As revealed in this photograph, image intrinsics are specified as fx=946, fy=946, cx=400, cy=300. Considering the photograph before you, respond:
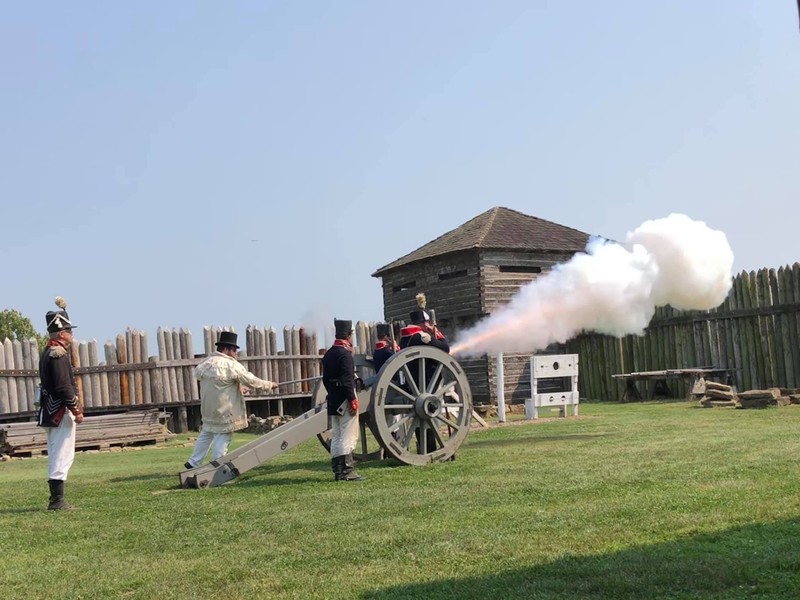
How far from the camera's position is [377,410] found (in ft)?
30.8

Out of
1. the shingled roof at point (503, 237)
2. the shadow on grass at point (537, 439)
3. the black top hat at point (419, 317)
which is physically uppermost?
the shingled roof at point (503, 237)

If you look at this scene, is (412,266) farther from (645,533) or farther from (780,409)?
(645,533)

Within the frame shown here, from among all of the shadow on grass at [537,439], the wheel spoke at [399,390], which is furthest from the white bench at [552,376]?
the wheel spoke at [399,390]

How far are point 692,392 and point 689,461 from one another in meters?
11.3

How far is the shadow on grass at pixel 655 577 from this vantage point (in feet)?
13.6

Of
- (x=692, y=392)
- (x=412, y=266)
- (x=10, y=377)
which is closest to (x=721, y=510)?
(x=692, y=392)

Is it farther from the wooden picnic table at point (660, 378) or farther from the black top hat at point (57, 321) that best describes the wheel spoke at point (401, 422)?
the wooden picnic table at point (660, 378)

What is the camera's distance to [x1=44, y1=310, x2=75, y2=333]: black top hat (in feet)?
27.3

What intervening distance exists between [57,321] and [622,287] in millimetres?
8178

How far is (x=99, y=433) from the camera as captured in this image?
55.3ft

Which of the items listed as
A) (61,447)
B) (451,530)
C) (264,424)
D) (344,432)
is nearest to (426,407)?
(344,432)

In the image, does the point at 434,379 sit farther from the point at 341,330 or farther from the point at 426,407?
the point at 341,330

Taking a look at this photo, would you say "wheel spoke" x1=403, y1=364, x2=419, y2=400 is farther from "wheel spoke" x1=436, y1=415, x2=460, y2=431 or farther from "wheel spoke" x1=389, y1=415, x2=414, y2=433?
"wheel spoke" x1=436, y1=415, x2=460, y2=431

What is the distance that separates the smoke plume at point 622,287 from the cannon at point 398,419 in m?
3.61
